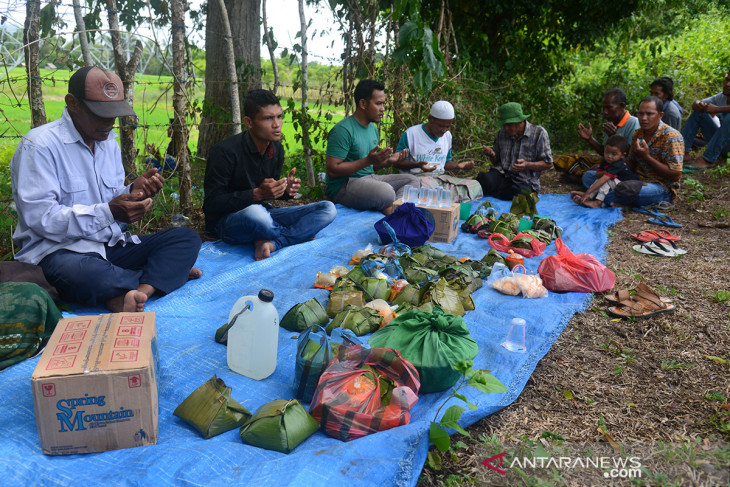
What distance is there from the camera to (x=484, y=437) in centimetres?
218

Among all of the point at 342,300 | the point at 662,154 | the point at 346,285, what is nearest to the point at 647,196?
the point at 662,154

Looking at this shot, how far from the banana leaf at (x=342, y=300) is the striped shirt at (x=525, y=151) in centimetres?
360

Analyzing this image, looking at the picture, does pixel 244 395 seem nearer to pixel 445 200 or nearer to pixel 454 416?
pixel 454 416

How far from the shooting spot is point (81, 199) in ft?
9.91

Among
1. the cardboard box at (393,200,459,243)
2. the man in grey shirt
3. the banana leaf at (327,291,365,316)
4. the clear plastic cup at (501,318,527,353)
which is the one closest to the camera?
the clear plastic cup at (501,318,527,353)

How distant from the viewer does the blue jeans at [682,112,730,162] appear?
6926 millimetres

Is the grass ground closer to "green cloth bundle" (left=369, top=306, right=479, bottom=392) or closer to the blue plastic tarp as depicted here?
the blue plastic tarp

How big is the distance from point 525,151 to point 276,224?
3.15 metres

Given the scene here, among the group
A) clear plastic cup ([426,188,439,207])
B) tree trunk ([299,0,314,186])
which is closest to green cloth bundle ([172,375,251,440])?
clear plastic cup ([426,188,439,207])

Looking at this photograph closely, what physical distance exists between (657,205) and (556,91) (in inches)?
175

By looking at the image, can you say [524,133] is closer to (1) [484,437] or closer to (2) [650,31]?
(1) [484,437]

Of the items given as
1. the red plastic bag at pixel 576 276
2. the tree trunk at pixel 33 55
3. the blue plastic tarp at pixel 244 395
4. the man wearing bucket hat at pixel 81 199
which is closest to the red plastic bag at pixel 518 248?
the blue plastic tarp at pixel 244 395

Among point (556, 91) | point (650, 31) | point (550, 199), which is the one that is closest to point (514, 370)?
point (550, 199)

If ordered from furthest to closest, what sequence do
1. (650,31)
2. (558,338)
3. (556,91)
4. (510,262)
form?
(650,31), (556,91), (510,262), (558,338)
